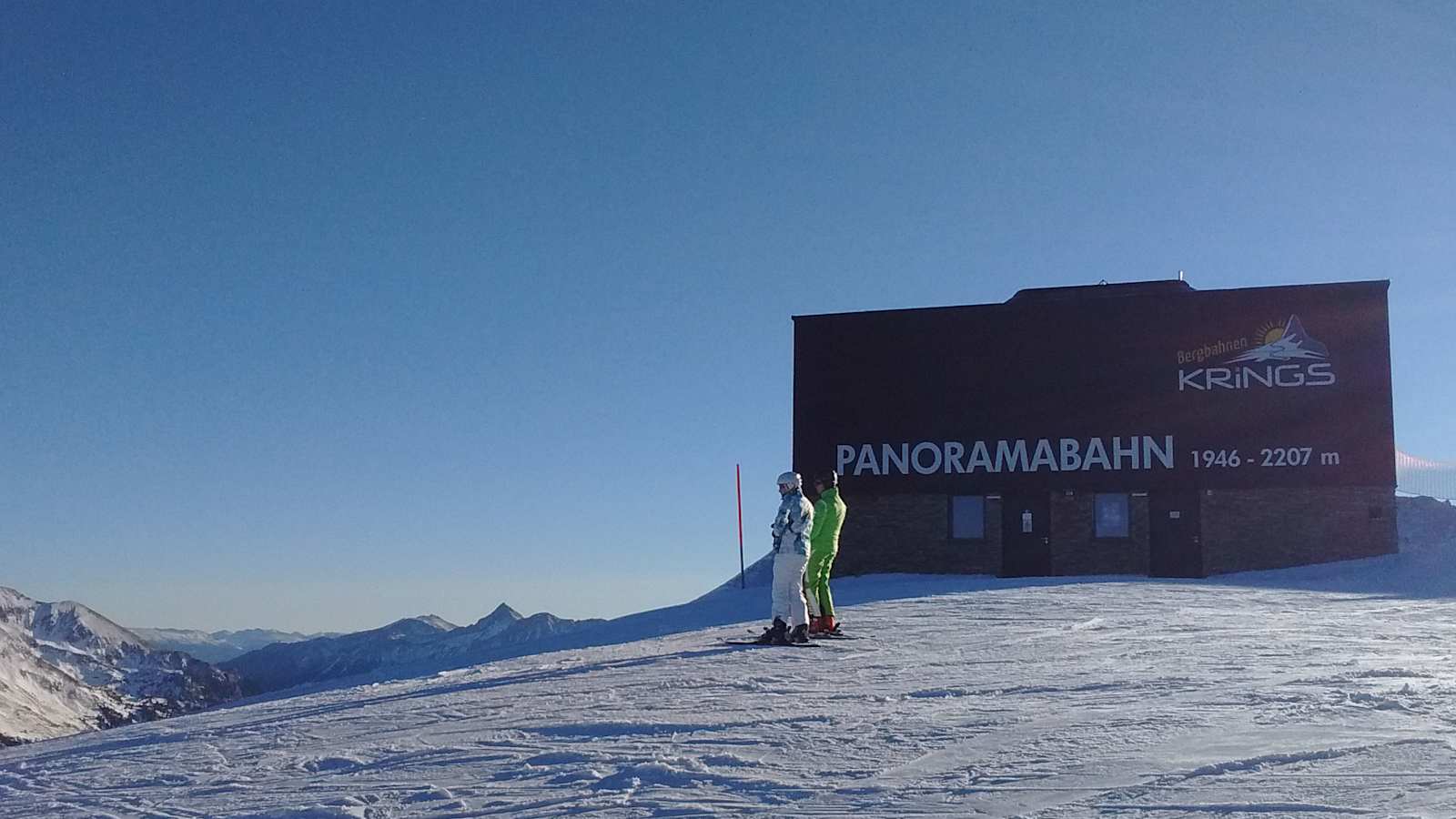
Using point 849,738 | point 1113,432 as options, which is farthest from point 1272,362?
point 849,738

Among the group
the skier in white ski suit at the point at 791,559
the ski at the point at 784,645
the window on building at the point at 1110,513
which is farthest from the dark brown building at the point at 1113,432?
the skier in white ski suit at the point at 791,559

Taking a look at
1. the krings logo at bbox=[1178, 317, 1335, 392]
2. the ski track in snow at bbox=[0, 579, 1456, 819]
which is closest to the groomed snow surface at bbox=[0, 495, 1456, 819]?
the ski track in snow at bbox=[0, 579, 1456, 819]

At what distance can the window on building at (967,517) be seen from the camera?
98.1 ft

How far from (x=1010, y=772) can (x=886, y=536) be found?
2364cm

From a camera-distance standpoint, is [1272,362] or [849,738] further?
[1272,362]

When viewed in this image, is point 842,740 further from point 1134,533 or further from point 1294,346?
point 1294,346

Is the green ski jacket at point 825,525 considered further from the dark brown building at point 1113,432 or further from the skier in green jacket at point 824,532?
the dark brown building at point 1113,432

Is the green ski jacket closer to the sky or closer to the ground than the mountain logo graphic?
closer to the ground

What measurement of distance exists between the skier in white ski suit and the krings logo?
18808mm

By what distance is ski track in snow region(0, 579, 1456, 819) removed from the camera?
6.41 metres

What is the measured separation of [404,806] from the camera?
684 cm

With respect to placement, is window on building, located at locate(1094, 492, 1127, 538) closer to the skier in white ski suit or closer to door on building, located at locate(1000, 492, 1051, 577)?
door on building, located at locate(1000, 492, 1051, 577)

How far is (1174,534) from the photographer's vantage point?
28.8 meters

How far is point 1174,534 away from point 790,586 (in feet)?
59.7
